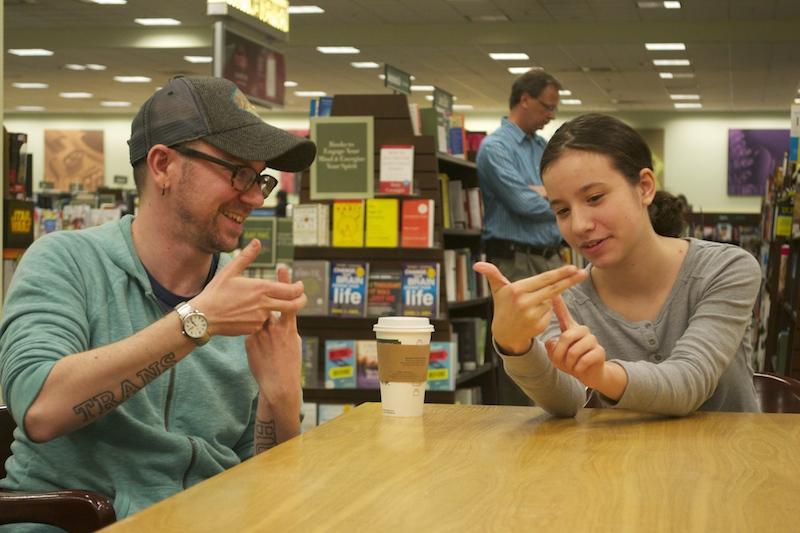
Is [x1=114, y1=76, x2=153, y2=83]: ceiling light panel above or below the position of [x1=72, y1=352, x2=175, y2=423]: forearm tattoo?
above

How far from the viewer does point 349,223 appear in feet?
18.7

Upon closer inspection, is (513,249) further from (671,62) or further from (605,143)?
(671,62)

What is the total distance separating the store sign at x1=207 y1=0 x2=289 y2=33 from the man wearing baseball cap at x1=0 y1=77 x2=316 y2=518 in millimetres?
4413

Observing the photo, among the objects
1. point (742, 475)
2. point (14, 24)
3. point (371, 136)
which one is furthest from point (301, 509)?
point (14, 24)

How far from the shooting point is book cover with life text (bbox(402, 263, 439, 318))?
5613 millimetres

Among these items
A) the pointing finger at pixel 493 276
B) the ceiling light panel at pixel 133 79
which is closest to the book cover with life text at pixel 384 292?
the pointing finger at pixel 493 276

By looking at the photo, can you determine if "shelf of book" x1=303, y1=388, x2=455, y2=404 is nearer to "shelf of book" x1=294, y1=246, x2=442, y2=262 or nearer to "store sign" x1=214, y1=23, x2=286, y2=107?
"shelf of book" x1=294, y1=246, x2=442, y2=262

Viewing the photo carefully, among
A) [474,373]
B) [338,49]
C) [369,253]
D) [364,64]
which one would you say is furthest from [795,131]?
[364,64]

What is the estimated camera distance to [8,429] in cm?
211

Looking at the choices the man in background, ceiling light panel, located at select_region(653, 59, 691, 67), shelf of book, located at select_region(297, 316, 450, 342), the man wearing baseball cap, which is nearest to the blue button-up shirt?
the man in background

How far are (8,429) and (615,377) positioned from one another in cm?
115

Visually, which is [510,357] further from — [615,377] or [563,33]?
[563,33]

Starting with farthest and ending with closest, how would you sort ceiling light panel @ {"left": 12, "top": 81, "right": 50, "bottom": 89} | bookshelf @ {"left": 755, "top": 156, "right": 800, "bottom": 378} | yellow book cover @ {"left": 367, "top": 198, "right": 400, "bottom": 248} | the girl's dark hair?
ceiling light panel @ {"left": 12, "top": 81, "right": 50, "bottom": 89} < bookshelf @ {"left": 755, "top": 156, "right": 800, "bottom": 378} < yellow book cover @ {"left": 367, "top": 198, "right": 400, "bottom": 248} < the girl's dark hair

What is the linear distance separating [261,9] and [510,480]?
5.85 metres
